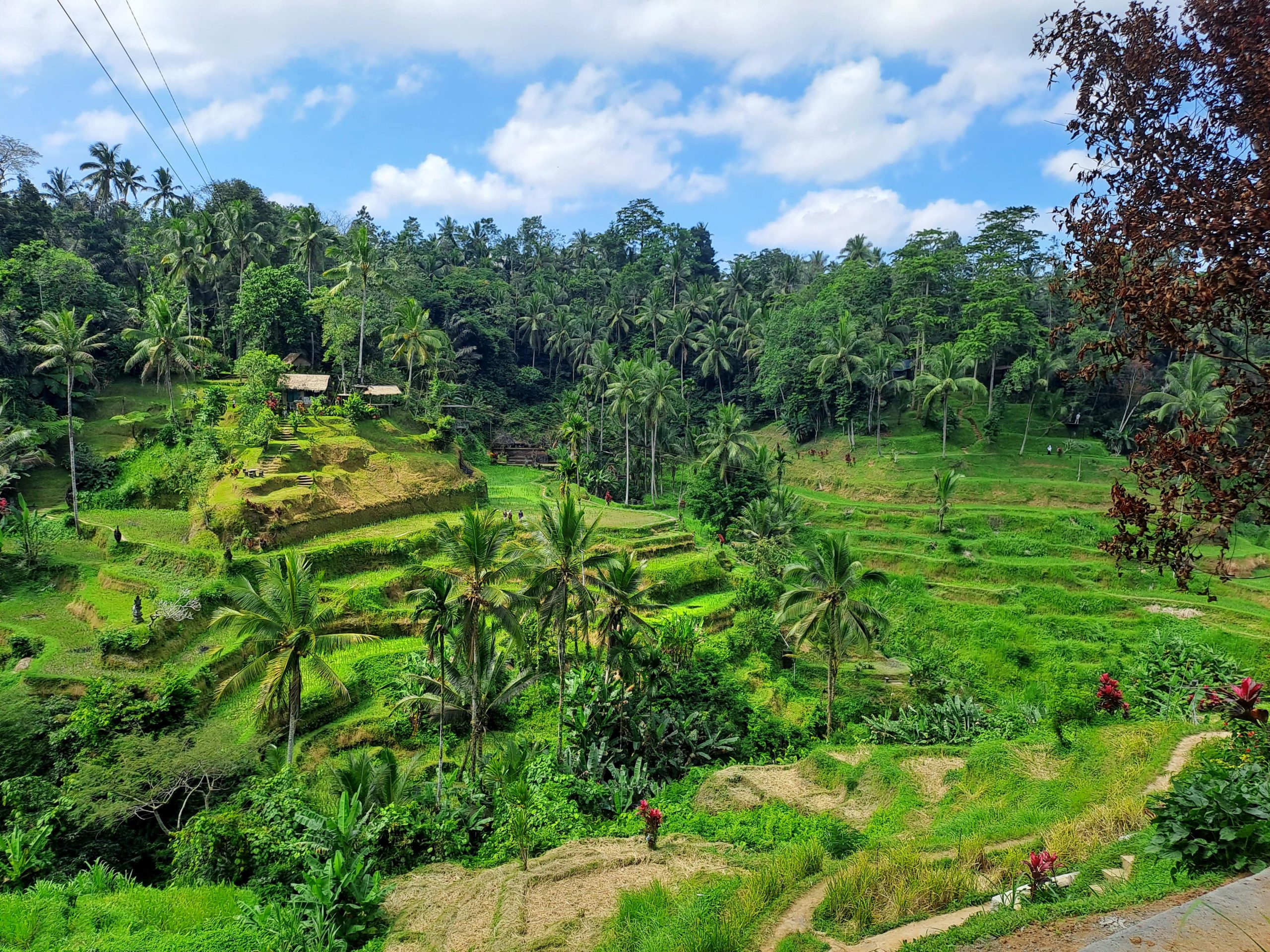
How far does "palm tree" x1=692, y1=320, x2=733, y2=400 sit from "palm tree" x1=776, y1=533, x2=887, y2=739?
4539 centimetres

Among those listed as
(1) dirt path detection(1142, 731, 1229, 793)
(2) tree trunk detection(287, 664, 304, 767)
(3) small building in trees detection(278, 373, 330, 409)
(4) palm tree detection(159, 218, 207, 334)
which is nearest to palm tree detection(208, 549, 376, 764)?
(2) tree trunk detection(287, 664, 304, 767)

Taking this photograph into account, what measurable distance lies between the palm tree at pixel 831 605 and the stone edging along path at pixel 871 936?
11.8 meters

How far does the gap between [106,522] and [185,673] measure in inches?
543

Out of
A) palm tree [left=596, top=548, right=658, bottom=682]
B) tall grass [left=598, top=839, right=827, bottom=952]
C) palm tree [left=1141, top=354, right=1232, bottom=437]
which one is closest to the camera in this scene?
tall grass [left=598, top=839, right=827, bottom=952]

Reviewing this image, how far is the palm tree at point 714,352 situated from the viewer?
230 ft

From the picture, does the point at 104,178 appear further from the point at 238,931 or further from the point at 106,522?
the point at 238,931

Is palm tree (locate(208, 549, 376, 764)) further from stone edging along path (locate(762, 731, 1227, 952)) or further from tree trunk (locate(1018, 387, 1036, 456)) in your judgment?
tree trunk (locate(1018, 387, 1036, 456))

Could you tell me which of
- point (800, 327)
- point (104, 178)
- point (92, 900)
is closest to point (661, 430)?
point (800, 327)

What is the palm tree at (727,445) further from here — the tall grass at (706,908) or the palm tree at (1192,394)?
the tall grass at (706,908)

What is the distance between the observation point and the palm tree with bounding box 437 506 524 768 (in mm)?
18250

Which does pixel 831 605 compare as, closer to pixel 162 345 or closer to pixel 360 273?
pixel 360 273

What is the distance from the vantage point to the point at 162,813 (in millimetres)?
19312

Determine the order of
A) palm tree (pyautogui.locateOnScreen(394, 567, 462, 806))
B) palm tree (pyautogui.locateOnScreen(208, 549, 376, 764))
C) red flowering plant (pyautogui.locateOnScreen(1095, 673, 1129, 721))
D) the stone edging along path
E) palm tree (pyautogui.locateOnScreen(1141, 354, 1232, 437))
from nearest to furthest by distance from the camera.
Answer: the stone edging along path
palm tree (pyautogui.locateOnScreen(208, 549, 376, 764))
palm tree (pyautogui.locateOnScreen(394, 567, 462, 806))
red flowering plant (pyautogui.locateOnScreen(1095, 673, 1129, 721))
palm tree (pyautogui.locateOnScreen(1141, 354, 1232, 437))

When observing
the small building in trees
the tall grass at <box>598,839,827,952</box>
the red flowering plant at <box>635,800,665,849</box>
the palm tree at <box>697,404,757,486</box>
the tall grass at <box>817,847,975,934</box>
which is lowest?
the red flowering plant at <box>635,800,665,849</box>
